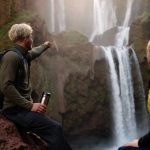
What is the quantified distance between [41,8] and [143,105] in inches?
536

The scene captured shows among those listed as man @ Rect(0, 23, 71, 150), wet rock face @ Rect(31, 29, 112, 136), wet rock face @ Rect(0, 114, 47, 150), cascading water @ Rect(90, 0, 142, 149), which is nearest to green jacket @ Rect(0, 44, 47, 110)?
man @ Rect(0, 23, 71, 150)

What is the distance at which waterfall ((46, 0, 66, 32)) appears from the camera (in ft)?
112

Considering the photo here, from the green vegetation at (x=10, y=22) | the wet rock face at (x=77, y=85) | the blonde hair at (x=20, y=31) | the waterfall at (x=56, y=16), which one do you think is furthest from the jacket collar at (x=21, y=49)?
the waterfall at (x=56, y=16)

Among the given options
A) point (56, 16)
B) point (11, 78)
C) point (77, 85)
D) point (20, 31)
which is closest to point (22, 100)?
point (11, 78)

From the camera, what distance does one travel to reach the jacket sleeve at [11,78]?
5.17 m

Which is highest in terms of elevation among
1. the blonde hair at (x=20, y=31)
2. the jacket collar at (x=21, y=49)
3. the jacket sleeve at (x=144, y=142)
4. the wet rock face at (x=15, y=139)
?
the blonde hair at (x=20, y=31)

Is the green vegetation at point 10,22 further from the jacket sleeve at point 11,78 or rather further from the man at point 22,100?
the jacket sleeve at point 11,78

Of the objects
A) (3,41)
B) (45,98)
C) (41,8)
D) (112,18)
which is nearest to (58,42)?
(3,41)

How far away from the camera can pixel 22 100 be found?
522 centimetres

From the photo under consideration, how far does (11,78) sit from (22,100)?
0.35 meters

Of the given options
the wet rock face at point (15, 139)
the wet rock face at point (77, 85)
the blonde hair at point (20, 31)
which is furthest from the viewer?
the wet rock face at point (77, 85)

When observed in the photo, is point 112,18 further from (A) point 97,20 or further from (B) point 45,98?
(B) point 45,98

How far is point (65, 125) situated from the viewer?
799 inches

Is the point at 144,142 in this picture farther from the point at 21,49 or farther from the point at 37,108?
the point at 21,49
